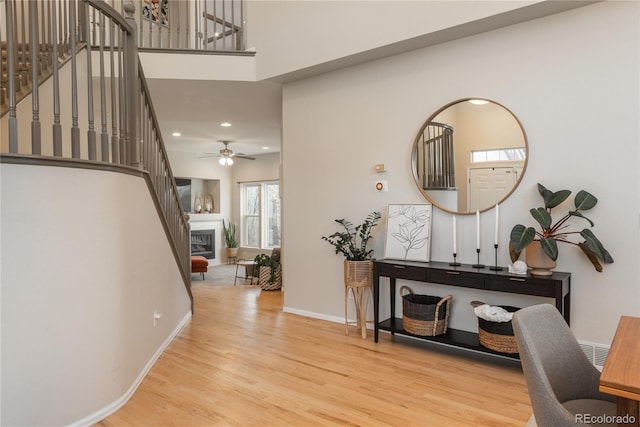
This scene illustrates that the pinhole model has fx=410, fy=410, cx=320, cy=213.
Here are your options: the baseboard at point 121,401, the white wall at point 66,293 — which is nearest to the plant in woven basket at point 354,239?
the baseboard at point 121,401

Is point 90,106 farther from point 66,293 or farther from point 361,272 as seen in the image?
point 361,272

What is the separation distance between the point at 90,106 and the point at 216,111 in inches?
144

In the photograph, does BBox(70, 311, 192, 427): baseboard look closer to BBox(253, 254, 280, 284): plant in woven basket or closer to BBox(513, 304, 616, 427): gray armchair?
BBox(513, 304, 616, 427): gray armchair

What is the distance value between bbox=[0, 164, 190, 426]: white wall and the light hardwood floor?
31 cm

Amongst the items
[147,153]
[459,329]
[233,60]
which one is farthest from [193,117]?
[459,329]

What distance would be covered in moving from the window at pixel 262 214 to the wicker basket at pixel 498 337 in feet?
22.7

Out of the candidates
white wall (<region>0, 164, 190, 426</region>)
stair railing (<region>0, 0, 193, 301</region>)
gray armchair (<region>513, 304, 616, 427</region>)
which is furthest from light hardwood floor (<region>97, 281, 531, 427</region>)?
stair railing (<region>0, 0, 193, 301</region>)

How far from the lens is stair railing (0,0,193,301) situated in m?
2.07

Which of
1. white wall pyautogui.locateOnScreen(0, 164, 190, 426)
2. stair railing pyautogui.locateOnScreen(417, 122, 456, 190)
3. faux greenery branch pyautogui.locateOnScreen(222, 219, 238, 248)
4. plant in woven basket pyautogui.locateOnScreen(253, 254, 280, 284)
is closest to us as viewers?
white wall pyautogui.locateOnScreen(0, 164, 190, 426)

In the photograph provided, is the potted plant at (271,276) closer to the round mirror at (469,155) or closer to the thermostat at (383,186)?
the thermostat at (383,186)

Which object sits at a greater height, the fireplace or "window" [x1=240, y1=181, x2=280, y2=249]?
"window" [x1=240, y1=181, x2=280, y2=249]

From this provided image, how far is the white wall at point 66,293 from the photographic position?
6.51 ft

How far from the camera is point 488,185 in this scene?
350cm

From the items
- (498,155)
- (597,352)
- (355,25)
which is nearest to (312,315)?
(498,155)
